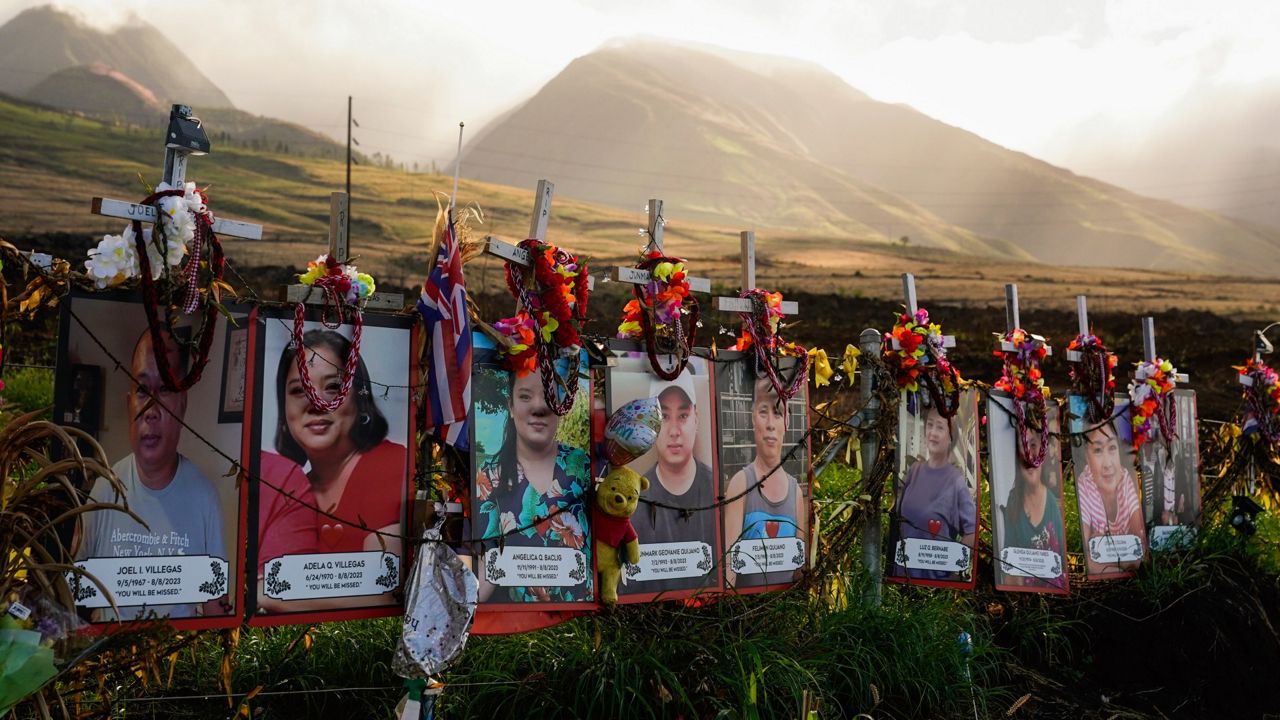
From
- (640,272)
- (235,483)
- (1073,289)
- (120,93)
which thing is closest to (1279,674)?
(640,272)

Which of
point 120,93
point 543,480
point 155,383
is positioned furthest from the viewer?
point 120,93

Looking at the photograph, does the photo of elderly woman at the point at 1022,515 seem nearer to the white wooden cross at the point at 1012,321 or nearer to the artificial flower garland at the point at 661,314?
the white wooden cross at the point at 1012,321

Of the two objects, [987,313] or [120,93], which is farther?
[120,93]

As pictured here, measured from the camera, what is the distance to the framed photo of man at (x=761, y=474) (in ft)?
17.8

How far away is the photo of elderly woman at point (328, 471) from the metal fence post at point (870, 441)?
2.89m

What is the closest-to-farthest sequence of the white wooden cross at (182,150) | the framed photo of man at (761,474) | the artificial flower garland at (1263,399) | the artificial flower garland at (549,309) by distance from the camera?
the white wooden cross at (182,150)
the artificial flower garland at (549,309)
the framed photo of man at (761,474)
the artificial flower garland at (1263,399)

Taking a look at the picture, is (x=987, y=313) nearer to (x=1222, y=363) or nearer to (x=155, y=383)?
(x=1222, y=363)

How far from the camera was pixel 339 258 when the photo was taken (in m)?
4.29

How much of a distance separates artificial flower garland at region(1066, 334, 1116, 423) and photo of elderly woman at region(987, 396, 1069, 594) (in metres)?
0.67

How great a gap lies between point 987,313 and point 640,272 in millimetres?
25684

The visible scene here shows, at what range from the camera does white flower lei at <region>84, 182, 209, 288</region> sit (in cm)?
375

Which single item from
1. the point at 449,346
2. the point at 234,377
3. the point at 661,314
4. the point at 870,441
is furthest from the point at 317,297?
the point at 870,441

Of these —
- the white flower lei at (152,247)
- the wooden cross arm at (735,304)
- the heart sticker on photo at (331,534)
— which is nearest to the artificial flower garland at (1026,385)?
the wooden cross arm at (735,304)

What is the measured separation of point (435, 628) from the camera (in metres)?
4.05
